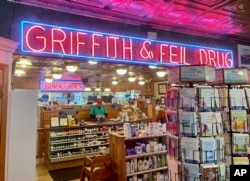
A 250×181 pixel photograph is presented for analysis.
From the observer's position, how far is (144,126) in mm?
5008

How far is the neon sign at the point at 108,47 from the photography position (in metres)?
3.60

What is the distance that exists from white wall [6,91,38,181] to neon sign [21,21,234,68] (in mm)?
781

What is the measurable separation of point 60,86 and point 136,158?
7740mm

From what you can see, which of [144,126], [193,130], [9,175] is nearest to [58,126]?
[144,126]

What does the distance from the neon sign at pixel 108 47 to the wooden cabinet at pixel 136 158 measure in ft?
5.34

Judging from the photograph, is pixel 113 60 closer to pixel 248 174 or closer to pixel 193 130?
pixel 193 130

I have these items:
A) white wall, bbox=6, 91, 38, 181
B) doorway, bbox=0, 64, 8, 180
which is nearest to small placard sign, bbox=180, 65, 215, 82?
white wall, bbox=6, 91, 38, 181

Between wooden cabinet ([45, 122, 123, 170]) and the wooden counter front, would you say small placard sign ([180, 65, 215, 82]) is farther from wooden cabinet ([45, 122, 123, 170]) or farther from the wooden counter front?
the wooden counter front

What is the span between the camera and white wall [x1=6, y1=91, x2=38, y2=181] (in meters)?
3.32

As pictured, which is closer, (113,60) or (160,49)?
(113,60)

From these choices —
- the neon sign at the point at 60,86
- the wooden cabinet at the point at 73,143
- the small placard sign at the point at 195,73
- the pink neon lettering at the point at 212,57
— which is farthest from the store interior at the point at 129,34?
the neon sign at the point at 60,86

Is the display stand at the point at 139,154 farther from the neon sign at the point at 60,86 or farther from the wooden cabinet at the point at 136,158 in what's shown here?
the neon sign at the point at 60,86

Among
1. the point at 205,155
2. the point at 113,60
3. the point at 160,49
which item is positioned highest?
the point at 160,49

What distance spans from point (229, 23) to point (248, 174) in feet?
12.1
